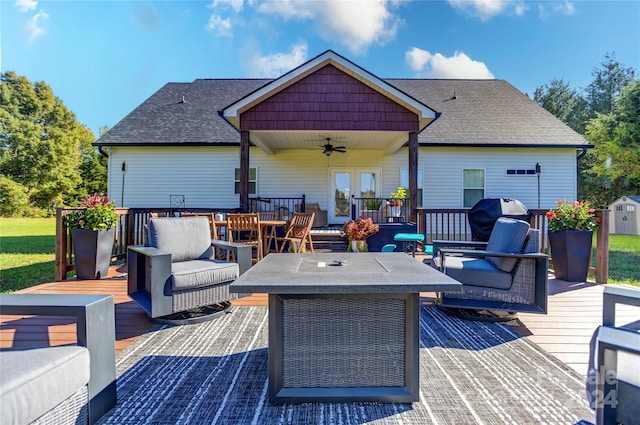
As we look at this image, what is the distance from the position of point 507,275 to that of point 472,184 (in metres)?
7.91

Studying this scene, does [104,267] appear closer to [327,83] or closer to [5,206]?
[327,83]

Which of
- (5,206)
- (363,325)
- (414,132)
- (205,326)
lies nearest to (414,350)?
(363,325)

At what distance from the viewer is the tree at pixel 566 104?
2483 centimetres

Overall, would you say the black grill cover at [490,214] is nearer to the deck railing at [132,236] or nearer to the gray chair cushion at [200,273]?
the deck railing at [132,236]

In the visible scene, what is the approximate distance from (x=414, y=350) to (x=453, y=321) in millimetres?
1697

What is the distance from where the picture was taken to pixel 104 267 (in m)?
5.11

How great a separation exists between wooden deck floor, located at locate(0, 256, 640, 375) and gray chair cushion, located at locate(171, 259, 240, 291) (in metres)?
0.58

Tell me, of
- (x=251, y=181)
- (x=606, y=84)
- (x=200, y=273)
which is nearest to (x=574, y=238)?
(x=200, y=273)

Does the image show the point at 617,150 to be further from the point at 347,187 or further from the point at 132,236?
the point at 132,236

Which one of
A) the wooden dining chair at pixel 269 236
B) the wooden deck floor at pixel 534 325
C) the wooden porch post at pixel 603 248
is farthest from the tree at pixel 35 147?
the wooden porch post at pixel 603 248

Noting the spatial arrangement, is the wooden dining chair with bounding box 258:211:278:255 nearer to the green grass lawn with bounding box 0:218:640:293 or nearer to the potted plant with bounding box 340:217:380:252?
the potted plant with bounding box 340:217:380:252

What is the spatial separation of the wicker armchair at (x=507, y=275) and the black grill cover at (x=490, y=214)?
2122 millimetres

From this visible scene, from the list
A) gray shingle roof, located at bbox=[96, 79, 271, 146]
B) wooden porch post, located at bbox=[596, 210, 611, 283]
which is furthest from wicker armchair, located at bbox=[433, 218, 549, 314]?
gray shingle roof, located at bbox=[96, 79, 271, 146]

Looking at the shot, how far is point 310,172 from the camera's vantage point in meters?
10.3
